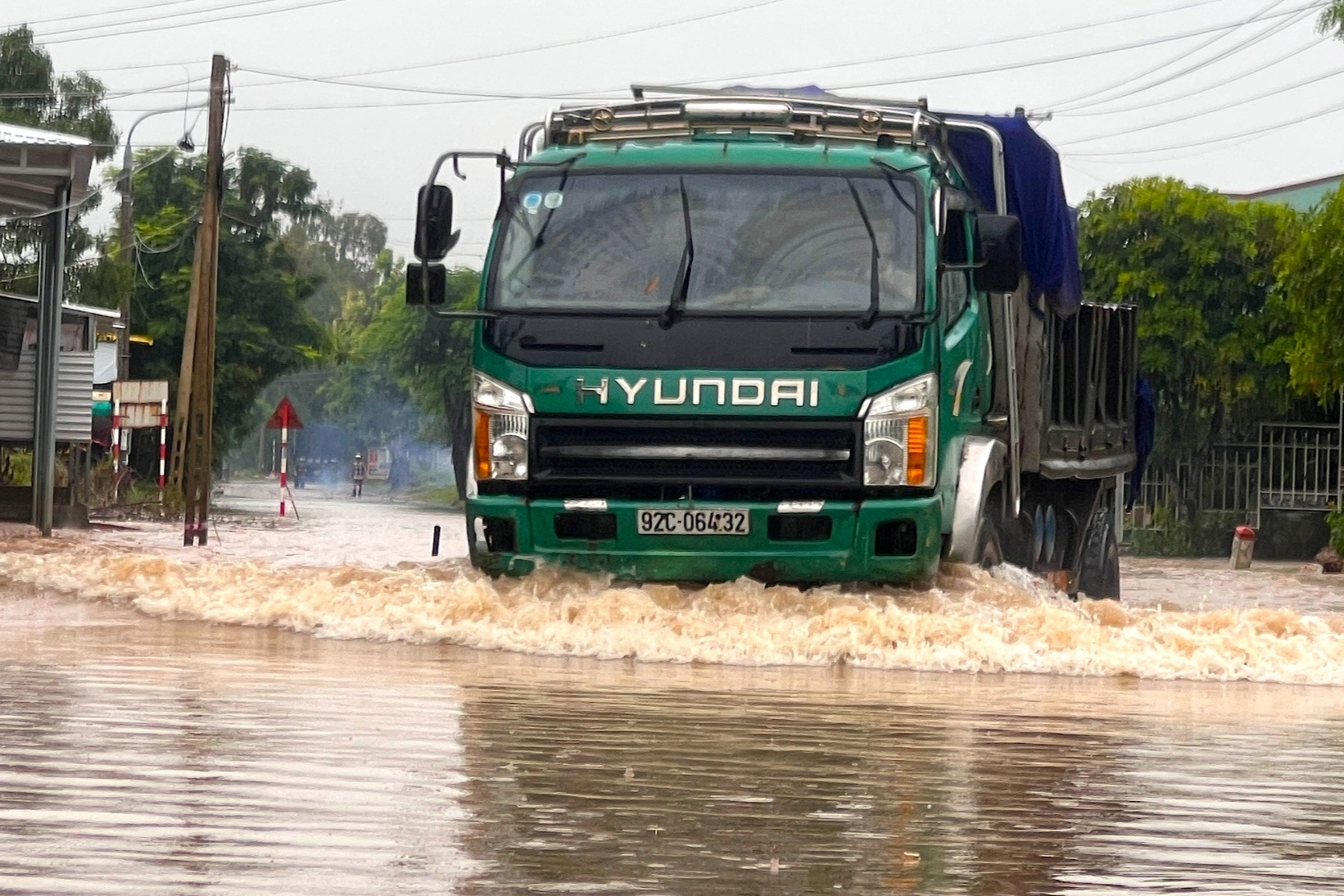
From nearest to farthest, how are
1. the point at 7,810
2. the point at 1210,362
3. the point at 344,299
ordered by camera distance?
the point at 7,810 < the point at 1210,362 < the point at 344,299

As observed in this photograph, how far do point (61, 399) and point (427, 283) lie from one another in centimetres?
1882

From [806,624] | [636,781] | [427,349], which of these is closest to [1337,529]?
[806,624]

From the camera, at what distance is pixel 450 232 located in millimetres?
12320

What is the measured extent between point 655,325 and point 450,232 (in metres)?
1.45

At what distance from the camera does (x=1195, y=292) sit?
39.4m

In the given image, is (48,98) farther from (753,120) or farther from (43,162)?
(753,120)

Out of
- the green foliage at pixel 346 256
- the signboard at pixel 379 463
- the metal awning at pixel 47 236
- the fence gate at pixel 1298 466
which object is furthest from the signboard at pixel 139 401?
the green foliage at pixel 346 256

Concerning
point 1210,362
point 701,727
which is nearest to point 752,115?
point 701,727

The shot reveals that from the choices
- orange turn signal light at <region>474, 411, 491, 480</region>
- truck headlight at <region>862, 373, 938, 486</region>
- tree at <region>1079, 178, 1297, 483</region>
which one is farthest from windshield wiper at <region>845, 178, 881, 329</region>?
tree at <region>1079, 178, 1297, 483</region>

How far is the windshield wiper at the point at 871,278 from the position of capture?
11.3m

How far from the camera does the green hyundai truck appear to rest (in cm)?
1134

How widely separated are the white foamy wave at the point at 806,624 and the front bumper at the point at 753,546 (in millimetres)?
106

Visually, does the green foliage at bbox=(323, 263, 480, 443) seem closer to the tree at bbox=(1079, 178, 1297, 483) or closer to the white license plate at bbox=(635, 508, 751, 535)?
the tree at bbox=(1079, 178, 1297, 483)

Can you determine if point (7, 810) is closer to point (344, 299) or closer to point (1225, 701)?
point (1225, 701)
